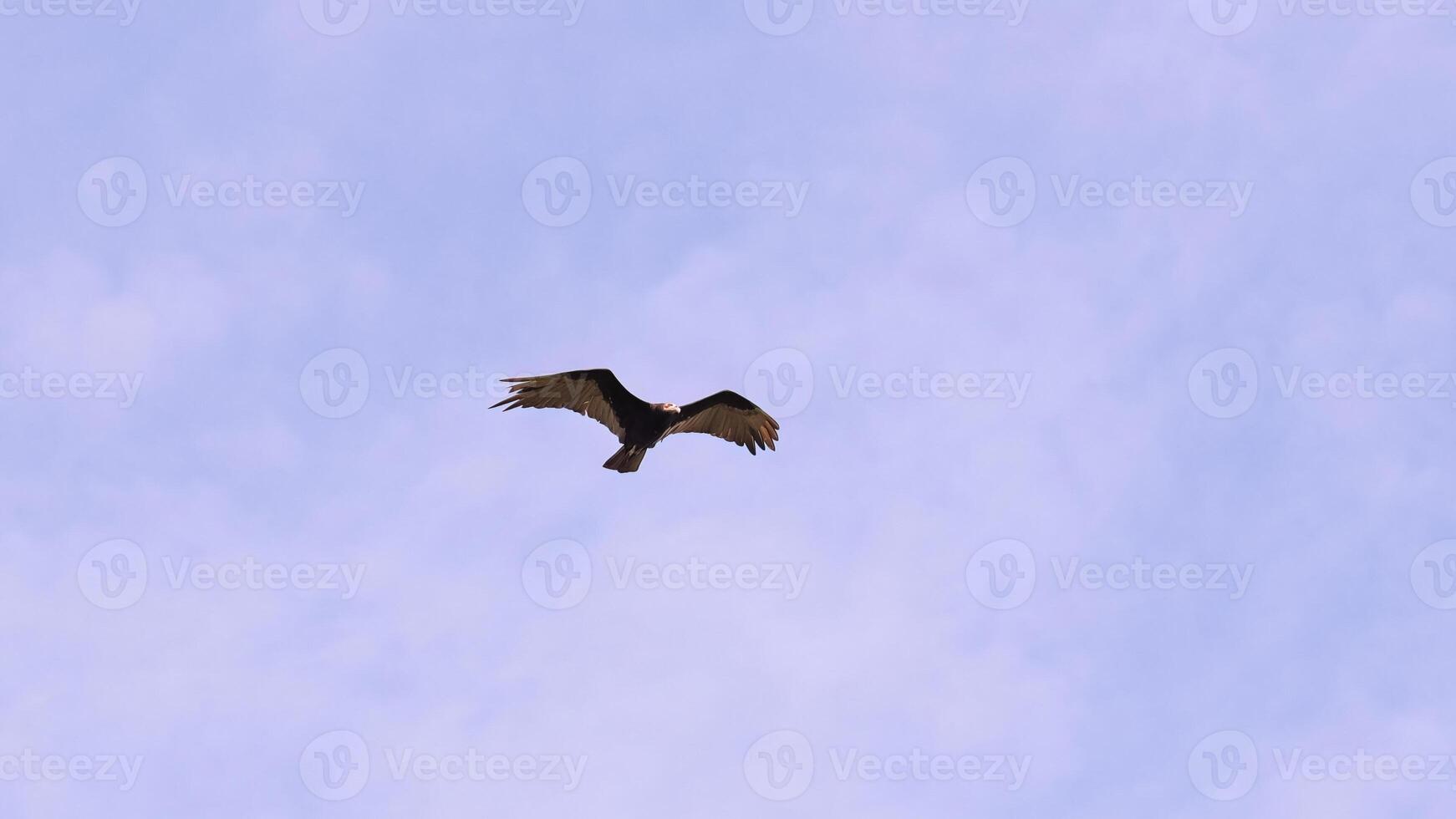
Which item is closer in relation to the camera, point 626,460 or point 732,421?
point 626,460

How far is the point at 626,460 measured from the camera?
29906 mm

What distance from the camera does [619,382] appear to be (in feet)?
97.2

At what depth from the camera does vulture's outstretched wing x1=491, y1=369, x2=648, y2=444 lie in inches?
1162

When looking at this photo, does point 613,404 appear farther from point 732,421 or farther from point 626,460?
point 732,421

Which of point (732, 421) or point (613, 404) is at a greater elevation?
point (732, 421)

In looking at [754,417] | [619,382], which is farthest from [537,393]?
[754,417]

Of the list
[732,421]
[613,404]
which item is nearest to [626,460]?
[613,404]

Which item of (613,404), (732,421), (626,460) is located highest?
(732,421)

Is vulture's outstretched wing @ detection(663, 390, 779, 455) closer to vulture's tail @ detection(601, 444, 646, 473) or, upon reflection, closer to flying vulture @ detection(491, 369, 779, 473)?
flying vulture @ detection(491, 369, 779, 473)

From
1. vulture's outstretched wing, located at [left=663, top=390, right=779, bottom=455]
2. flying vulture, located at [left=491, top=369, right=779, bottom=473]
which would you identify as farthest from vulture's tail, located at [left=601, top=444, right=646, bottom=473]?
vulture's outstretched wing, located at [left=663, top=390, right=779, bottom=455]

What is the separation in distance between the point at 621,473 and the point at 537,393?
243 centimetres

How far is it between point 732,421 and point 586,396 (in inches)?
141

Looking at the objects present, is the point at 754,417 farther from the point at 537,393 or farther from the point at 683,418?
the point at 537,393

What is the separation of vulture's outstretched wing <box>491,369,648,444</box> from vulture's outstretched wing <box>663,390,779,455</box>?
1.42 meters
